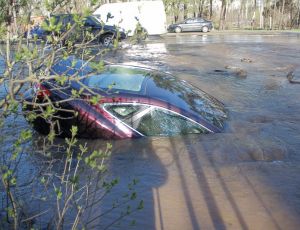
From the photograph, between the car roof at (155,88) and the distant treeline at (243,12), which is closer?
the car roof at (155,88)

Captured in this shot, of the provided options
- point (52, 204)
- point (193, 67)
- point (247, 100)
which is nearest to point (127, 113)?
point (52, 204)

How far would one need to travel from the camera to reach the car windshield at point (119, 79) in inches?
225

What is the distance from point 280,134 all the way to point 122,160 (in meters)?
2.61

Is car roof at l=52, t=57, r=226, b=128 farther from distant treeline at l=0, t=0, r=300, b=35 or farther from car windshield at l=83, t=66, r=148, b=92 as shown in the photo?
distant treeline at l=0, t=0, r=300, b=35

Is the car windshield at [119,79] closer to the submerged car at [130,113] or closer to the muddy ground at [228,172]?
the submerged car at [130,113]

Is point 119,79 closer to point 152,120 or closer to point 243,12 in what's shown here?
point 152,120

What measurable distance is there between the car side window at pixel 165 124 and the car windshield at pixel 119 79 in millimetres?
406

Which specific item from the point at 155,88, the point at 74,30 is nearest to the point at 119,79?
the point at 155,88

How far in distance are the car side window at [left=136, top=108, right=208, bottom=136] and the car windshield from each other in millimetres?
406

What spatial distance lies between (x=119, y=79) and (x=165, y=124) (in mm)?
870

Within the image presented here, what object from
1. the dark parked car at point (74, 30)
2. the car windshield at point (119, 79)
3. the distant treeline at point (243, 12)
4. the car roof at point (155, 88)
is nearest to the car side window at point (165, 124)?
the car roof at point (155, 88)

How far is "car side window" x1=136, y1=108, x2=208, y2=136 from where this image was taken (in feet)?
18.5

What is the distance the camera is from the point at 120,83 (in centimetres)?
582

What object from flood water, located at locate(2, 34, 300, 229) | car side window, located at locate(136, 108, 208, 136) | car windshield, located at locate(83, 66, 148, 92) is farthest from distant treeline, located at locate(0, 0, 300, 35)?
car side window, located at locate(136, 108, 208, 136)
